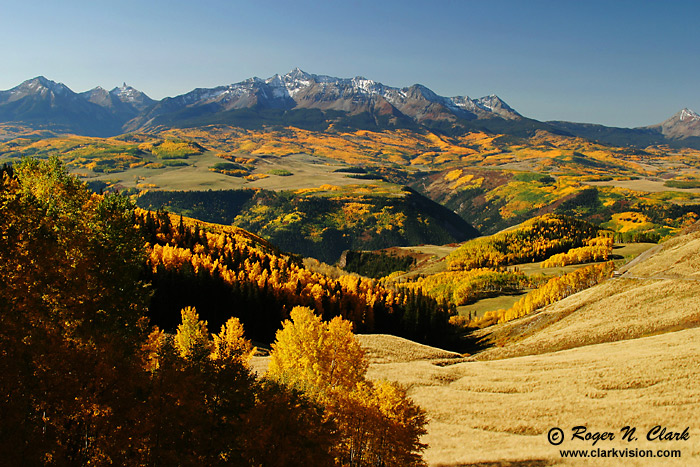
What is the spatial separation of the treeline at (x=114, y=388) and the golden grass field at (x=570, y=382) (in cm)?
2101

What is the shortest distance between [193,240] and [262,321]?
2085 inches

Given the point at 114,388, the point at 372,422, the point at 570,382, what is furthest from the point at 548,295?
the point at 114,388

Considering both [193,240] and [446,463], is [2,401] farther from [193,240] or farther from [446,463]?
[193,240]

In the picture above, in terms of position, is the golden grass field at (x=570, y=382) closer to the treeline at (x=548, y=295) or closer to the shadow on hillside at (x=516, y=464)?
the shadow on hillside at (x=516, y=464)

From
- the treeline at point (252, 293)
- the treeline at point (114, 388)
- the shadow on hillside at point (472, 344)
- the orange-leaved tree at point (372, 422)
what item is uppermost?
the treeline at point (114, 388)

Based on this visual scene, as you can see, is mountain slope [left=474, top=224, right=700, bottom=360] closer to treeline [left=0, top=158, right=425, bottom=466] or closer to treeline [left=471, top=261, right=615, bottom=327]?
treeline [left=471, top=261, right=615, bottom=327]

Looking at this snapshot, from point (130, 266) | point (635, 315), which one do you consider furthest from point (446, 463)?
point (635, 315)

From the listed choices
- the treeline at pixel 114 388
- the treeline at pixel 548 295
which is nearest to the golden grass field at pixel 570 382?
the treeline at pixel 114 388

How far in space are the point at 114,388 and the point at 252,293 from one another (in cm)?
8293

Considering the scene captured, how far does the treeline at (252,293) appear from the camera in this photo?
93.9m

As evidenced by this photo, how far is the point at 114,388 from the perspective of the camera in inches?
862

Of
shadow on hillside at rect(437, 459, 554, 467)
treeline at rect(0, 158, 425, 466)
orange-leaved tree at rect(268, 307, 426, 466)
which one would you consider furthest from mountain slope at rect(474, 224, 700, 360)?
treeline at rect(0, 158, 425, 466)

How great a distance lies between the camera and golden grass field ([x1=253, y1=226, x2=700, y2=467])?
4438 centimetres

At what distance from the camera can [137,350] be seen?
90.3 ft
